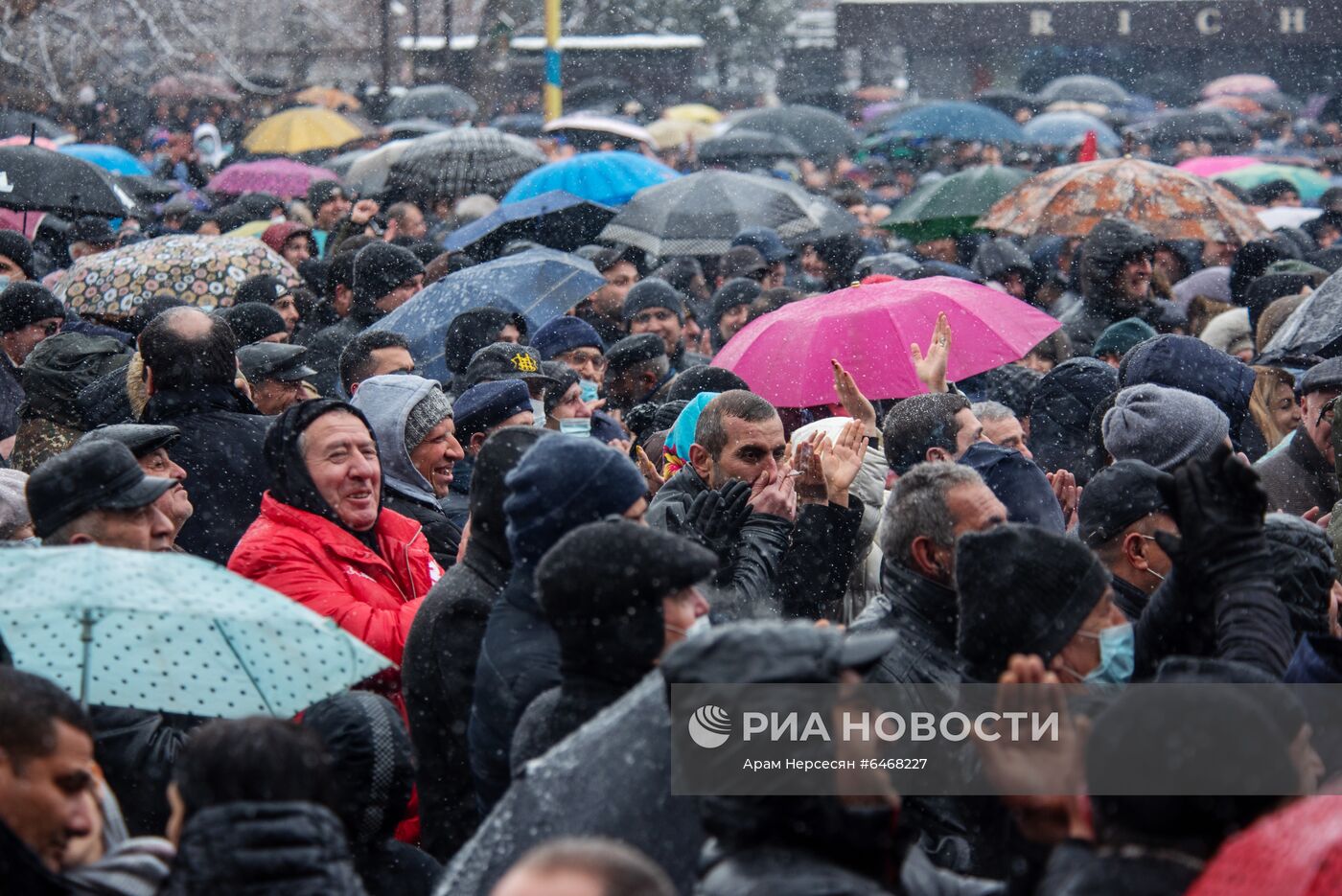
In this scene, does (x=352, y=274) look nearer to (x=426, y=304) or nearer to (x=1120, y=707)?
(x=426, y=304)

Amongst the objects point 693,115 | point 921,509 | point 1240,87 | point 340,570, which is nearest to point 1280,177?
point 693,115

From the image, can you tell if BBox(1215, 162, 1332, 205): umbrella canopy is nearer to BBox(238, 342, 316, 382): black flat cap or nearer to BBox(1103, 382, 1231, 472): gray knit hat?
BBox(1103, 382, 1231, 472): gray knit hat

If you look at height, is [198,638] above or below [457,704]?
above

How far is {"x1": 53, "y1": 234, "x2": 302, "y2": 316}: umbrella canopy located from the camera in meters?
7.87

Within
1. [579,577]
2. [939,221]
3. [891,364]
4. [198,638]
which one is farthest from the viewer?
[939,221]

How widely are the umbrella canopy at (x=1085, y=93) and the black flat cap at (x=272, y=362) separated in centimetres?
2090

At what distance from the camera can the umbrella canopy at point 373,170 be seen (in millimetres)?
14047

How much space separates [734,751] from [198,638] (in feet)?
3.82

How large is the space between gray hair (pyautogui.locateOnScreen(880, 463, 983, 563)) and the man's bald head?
2.45 m

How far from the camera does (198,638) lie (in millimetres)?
3100

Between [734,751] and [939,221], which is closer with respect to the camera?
[734,751]

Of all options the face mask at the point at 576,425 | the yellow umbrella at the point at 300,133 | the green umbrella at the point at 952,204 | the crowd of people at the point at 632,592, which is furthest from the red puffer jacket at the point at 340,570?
the yellow umbrella at the point at 300,133

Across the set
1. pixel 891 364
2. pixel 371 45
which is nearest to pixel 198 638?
pixel 891 364

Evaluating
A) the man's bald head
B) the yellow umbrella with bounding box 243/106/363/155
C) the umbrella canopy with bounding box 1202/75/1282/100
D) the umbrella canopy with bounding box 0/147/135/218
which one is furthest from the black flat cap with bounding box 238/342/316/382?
the umbrella canopy with bounding box 1202/75/1282/100
